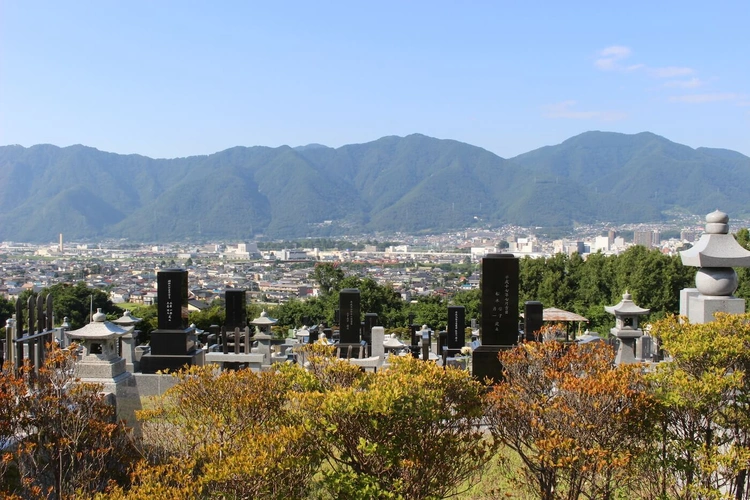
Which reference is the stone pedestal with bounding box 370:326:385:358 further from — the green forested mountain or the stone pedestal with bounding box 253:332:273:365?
the green forested mountain

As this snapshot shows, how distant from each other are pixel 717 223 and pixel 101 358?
8354 mm

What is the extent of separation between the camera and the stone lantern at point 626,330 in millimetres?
11844

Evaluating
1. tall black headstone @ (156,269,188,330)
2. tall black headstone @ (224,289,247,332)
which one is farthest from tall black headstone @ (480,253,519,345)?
tall black headstone @ (224,289,247,332)

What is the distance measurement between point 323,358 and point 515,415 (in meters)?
1.73

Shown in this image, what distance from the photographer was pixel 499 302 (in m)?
9.69

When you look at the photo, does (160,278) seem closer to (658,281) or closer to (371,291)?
(371,291)

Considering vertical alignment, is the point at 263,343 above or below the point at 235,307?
below

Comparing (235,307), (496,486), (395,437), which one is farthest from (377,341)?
(395,437)

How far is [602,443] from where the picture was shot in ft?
16.2

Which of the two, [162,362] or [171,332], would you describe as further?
[171,332]

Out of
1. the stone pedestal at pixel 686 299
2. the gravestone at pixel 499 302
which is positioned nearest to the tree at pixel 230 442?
the gravestone at pixel 499 302

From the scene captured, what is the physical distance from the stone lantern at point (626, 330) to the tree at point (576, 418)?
6.66 metres

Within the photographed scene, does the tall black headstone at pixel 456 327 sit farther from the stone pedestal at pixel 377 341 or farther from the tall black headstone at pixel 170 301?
the tall black headstone at pixel 170 301

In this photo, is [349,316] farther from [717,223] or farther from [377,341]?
[717,223]
